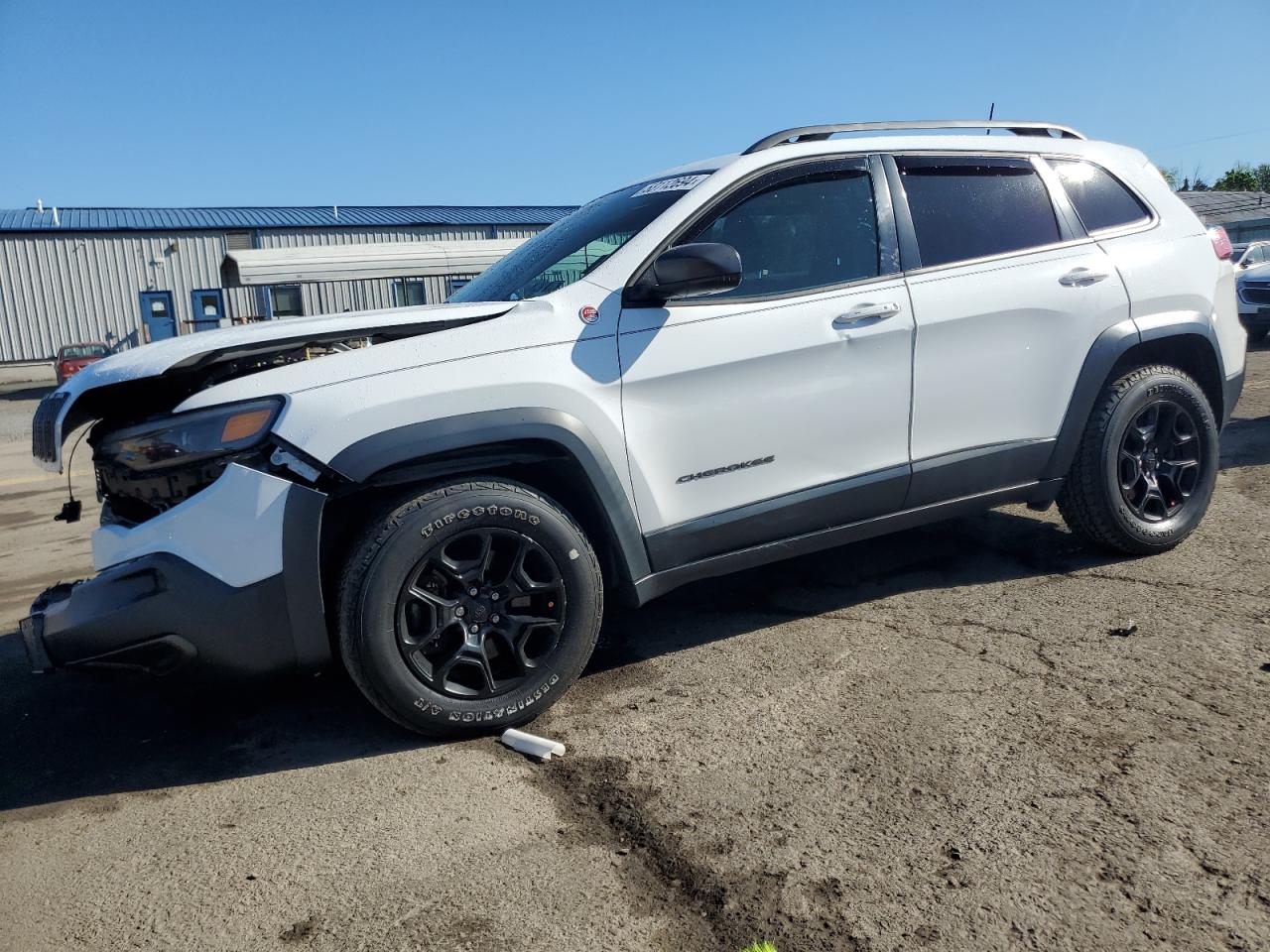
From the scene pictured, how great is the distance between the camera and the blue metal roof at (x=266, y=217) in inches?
1248

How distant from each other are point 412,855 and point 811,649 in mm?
1720

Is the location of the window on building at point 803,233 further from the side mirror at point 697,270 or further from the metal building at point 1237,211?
the metal building at point 1237,211

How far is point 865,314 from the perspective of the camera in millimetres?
3502

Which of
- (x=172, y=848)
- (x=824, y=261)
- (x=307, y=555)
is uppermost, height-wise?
(x=824, y=261)

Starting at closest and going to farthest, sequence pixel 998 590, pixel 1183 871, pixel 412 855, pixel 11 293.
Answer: pixel 1183 871 → pixel 412 855 → pixel 998 590 → pixel 11 293

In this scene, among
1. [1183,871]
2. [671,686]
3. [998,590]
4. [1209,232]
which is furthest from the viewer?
[1209,232]

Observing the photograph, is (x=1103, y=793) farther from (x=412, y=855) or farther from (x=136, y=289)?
(x=136, y=289)

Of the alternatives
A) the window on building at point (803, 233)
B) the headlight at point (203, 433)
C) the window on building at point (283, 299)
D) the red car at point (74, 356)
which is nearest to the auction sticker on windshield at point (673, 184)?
the window on building at point (803, 233)

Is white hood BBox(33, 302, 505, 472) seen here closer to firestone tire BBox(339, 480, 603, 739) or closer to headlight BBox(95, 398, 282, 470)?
headlight BBox(95, 398, 282, 470)

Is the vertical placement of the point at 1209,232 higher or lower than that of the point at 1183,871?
higher

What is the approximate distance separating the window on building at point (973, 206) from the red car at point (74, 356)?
872 inches

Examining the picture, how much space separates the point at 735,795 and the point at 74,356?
24202mm

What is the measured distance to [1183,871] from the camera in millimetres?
2107

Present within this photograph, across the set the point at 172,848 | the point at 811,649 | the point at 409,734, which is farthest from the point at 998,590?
the point at 172,848
